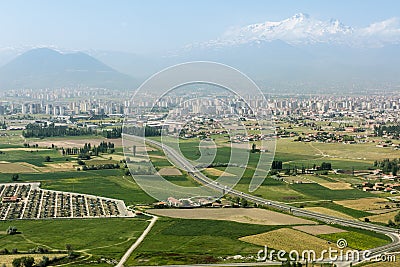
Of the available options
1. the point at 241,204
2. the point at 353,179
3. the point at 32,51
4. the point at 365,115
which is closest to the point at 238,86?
the point at 241,204

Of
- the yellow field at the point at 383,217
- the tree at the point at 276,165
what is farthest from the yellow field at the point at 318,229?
the tree at the point at 276,165

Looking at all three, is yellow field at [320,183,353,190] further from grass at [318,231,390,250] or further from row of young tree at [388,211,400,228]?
grass at [318,231,390,250]

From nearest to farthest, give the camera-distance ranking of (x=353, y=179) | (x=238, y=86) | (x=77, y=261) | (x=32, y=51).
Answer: (x=238, y=86) < (x=77, y=261) < (x=353, y=179) < (x=32, y=51)

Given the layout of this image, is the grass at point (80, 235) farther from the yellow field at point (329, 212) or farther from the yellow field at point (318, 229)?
the yellow field at point (329, 212)

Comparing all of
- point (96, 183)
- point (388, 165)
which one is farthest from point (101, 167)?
point (388, 165)

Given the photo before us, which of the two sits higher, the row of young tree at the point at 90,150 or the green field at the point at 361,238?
the row of young tree at the point at 90,150

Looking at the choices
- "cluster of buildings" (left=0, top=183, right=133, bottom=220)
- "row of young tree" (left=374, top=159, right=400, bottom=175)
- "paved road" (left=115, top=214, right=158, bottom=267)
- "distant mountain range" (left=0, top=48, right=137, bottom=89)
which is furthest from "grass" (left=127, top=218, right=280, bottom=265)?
"distant mountain range" (left=0, top=48, right=137, bottom=89)

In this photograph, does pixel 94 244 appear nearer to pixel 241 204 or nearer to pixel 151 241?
pixel 151 241
